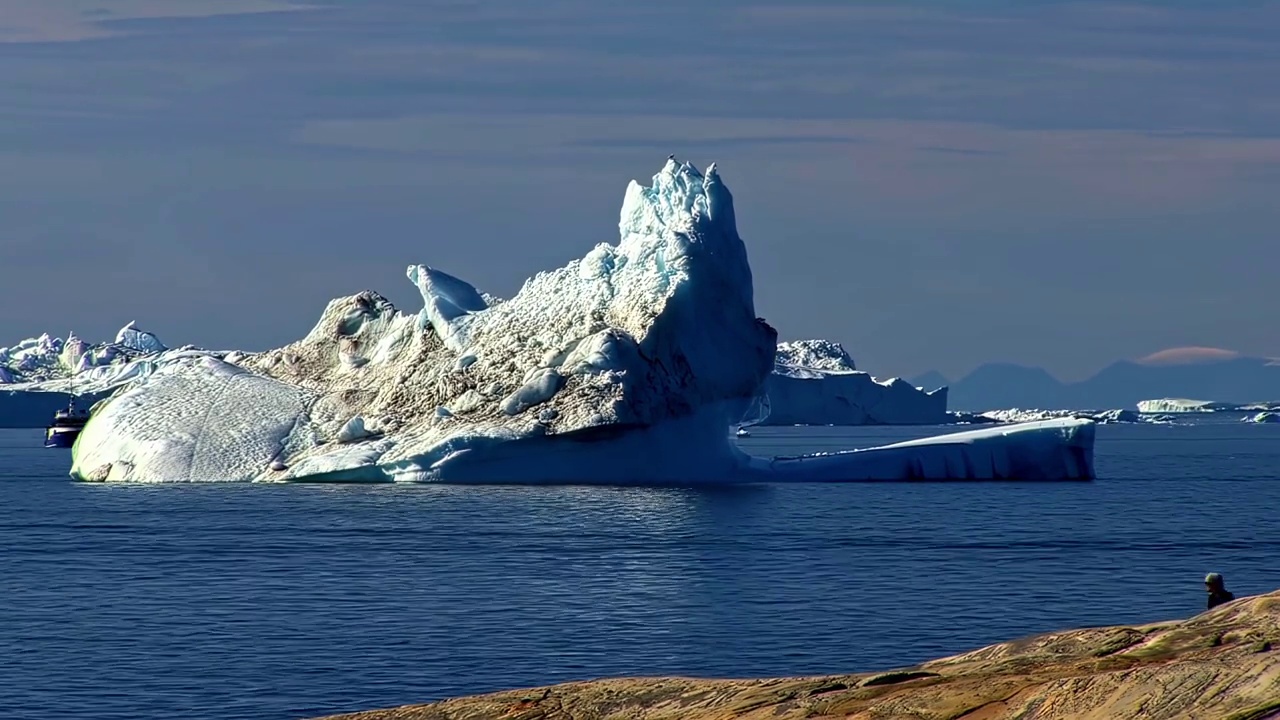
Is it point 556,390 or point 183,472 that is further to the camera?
point 183,472

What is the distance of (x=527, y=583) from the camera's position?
27.6 m

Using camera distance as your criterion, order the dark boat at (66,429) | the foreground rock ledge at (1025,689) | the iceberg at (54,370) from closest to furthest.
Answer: the foreground rock ledge at (1025,689)
the dark boat at (66,429)
the iceberg at (54,370)

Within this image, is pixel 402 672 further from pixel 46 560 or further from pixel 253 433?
pixel 253 433

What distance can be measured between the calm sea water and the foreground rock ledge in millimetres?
5316

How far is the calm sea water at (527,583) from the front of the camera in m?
19.1

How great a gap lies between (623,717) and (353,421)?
3540cm

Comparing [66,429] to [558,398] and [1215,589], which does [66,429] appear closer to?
[558,398]

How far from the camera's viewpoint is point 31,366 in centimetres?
18050

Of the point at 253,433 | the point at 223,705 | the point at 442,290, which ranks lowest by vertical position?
the point at 223,705

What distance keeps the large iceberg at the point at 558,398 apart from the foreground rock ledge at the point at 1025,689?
3059cm

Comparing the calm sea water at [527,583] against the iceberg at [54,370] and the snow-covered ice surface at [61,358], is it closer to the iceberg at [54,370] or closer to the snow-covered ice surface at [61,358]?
the iceberg at [54,370]

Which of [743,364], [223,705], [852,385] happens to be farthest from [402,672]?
[852,385]

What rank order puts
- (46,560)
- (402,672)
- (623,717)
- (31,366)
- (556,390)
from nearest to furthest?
1. (623,717)
2. (402,672)
3. (46,560)
4. (556,390)
5. (31,366)

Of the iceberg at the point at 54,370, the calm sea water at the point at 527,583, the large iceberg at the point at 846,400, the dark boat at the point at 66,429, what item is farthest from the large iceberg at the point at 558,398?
the large iceberg at the point at 846,400
